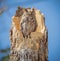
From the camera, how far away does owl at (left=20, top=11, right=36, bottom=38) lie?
2.13 meters

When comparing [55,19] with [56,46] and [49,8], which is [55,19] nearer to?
[49,8]

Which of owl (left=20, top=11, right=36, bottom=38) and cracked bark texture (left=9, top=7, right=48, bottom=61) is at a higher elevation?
owl (left=20, top=11, right=36, bottom=38)

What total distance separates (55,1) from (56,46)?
509 millimetres

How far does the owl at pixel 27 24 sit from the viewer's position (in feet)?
6.99

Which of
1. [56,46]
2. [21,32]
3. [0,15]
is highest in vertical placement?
Result: [0,15]

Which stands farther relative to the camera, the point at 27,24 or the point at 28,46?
the point at 27,24

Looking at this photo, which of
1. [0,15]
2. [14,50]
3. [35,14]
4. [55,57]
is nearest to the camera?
[14,50]

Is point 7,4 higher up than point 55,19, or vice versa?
point 7,4

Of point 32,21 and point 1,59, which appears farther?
point 1,59

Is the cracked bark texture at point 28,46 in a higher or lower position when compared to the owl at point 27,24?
lower

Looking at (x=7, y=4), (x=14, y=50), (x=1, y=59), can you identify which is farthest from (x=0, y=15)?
(x=14, y=50)

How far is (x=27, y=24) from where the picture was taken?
215cm

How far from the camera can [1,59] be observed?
2.54m

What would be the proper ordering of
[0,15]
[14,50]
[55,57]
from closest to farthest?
[14,50] → [55,57] → [0,15]
